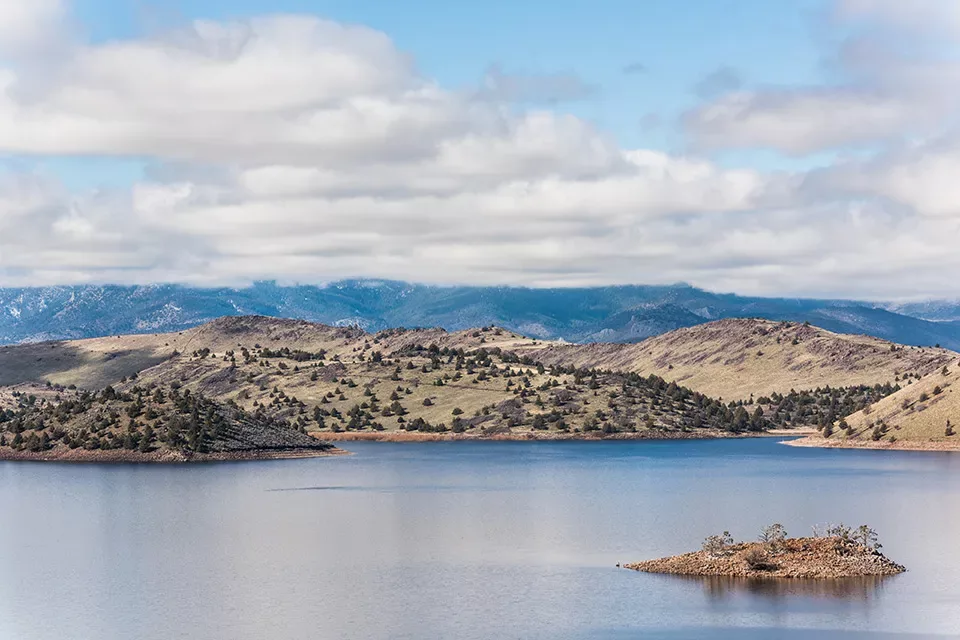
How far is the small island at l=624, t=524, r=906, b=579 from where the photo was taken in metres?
91.3

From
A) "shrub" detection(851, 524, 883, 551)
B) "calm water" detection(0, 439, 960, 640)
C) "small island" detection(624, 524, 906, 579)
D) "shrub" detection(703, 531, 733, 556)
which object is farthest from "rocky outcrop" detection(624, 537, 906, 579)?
"calm water" detection(0, 439, 960, 640)

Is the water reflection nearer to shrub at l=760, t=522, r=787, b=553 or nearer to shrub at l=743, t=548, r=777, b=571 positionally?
shrub at l=743, t=548, r=777, b=571

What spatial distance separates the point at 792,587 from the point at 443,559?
93.2 ft

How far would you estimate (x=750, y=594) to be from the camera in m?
85.6

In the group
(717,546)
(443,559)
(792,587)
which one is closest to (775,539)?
(717,546)

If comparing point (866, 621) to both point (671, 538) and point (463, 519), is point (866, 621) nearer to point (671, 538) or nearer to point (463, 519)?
point (671, 538)

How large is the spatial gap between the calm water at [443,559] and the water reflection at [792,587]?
313mm

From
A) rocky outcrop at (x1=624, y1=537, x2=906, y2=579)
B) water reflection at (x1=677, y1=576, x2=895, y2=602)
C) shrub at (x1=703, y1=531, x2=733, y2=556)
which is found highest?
shrub at (x1=703, y1=531, x2=733, y2=556)

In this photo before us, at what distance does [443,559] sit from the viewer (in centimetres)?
10312

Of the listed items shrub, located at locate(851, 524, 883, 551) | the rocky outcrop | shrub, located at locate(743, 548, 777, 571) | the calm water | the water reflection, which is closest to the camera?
the calm water

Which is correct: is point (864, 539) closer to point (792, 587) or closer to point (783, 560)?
point (783, 560)

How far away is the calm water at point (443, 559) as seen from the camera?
78562 millimetres

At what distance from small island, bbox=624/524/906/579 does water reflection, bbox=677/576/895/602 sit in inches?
39.5

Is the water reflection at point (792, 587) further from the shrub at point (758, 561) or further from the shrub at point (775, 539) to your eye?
the shrub at point (775, 539)
